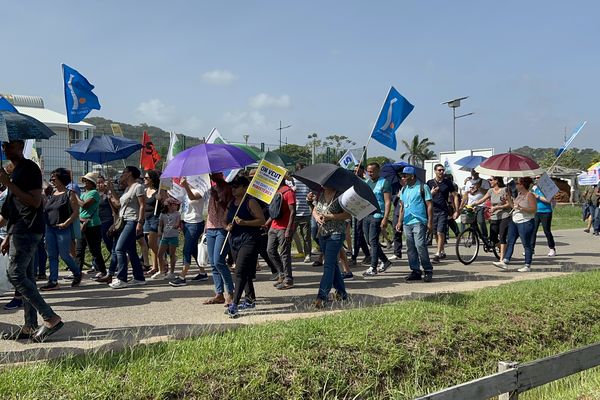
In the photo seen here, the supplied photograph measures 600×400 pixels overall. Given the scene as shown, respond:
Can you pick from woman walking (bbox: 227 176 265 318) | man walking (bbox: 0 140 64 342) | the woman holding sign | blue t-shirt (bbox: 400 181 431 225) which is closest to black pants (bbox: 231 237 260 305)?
woman walking (bbox: 227 176 265 318)

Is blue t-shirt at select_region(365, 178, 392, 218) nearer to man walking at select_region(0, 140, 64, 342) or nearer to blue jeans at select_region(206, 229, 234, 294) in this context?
blue jeans at select_region(206, 229, 234, 294)

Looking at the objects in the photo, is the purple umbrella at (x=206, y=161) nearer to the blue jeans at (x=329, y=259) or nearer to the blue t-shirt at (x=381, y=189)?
the blue jeans at (x=329, y=259)

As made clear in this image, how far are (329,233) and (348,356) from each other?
2.35 meters

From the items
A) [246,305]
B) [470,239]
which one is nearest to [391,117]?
[470,239]

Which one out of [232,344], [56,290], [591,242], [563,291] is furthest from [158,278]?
[591,242]

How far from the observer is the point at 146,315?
22.6ft

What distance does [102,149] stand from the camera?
37.3 feet

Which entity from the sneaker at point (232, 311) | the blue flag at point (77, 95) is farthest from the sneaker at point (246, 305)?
the blue flag at point (77, 95)

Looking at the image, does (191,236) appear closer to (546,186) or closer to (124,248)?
(124,248)

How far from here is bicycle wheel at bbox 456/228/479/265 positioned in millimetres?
11677

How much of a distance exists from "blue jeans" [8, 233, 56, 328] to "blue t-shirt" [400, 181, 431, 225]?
223 inches

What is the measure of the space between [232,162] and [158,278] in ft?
11.9

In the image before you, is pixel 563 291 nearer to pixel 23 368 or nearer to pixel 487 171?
pixel 487 171

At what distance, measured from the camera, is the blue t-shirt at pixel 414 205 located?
9.20 m
